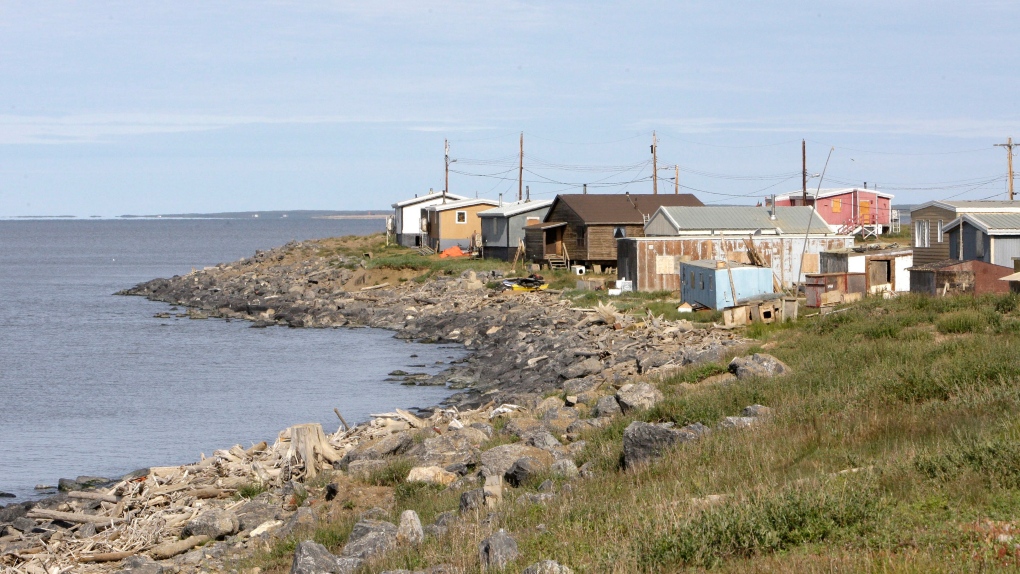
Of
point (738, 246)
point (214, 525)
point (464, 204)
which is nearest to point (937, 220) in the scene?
point (738, 246)

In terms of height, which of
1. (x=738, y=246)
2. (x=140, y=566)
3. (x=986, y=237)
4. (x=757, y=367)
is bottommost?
(x=140, y=566)

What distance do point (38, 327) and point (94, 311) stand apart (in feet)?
27.4

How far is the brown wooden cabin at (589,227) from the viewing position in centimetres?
5509

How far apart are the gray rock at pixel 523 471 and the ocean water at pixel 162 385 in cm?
1242

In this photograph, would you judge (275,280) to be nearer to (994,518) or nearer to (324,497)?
(324,497)

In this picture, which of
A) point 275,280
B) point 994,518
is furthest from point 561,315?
point 275,280

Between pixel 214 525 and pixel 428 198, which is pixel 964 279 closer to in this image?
pixel 214 525

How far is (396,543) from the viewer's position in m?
10.6

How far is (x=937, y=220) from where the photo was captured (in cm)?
3944

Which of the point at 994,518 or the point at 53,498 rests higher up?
the point at 994,518

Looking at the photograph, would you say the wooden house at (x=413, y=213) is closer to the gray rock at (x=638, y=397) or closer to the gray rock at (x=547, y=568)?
the gray rock at (x=638, y=397)

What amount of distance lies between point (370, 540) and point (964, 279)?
24027 millimetres

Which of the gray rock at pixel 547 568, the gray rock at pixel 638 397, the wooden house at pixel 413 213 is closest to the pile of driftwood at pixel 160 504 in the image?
the gray rock at pixel 638 397

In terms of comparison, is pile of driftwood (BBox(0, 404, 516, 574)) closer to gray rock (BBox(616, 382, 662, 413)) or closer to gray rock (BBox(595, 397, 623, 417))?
gray rock (BBox(595, 397, 623, 417))
